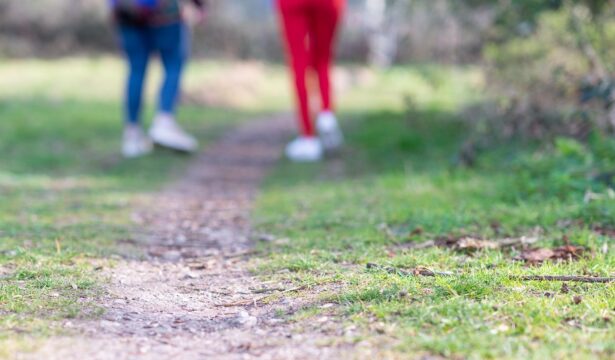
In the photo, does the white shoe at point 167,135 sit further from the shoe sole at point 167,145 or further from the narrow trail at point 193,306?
the narrow trail at point 193,306

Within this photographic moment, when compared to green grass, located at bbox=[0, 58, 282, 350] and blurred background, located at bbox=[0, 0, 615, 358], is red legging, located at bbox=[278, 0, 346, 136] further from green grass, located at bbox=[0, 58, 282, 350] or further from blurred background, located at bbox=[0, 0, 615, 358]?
green grass, located at bbox=[0, 58, 282, 350]

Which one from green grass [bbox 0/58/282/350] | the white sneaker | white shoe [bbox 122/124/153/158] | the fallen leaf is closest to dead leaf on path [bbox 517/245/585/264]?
the fallen leaf

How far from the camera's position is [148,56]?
7488mm

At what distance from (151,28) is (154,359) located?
17.8 feet

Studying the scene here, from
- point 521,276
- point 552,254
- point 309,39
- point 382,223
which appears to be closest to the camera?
point 521,276

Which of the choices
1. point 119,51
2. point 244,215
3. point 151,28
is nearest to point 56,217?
point 244,215

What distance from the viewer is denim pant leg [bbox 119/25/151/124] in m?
7.32

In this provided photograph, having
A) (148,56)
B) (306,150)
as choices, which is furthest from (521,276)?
(148,56)

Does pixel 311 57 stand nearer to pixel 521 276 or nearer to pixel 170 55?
pixel 170 55

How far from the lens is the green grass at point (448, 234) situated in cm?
245

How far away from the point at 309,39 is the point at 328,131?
0.94 meters

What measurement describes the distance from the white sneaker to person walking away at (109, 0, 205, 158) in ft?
4.11

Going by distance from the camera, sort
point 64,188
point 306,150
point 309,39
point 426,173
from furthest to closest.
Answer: point 309,39 < point 306,150 < point 426,173 < point 64,188

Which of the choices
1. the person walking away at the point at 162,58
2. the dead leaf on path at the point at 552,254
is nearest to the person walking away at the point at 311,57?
the person walking away at the point at 162,58
